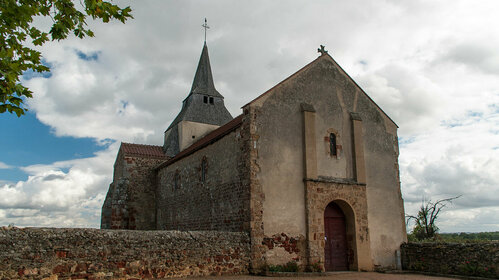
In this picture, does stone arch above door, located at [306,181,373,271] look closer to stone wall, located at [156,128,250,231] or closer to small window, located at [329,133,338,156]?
small window, located at [329,133,338,156]

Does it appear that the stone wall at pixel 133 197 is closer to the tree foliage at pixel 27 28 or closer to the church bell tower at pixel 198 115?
the church bell tower at pixel 198 115

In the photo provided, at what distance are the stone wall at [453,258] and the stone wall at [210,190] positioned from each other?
24.3ft

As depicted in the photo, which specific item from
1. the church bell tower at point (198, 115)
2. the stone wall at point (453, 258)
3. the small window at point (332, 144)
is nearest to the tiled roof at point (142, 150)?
the church bell tower at point (198, 115)

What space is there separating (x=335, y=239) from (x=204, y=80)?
1945 centimetres

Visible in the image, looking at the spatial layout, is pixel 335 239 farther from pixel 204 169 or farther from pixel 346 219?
pixel 204 169

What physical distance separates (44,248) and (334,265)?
10.1 m

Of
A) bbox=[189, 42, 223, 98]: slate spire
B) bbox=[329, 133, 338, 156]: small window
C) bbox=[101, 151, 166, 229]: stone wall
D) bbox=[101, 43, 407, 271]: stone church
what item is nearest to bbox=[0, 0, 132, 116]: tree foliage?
bbox=[101, 43, 407, 271]: stone church

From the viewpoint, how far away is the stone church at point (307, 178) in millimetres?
13500

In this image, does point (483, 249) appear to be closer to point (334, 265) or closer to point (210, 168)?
point (334, 265)

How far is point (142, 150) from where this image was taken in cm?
2509

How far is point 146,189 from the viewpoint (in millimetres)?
23422

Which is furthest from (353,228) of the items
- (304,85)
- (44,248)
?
(44,248)

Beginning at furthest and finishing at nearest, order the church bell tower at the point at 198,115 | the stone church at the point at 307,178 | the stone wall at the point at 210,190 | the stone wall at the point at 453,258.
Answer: the church bell tower at the point at 198,115 → the stone wall at the point at 210,190 → the stone church at the point at 307,178 → the stone wall at the point at 453,258

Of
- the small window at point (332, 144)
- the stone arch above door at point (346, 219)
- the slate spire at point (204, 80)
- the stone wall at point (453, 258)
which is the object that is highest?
the slate spire at point (204, 80)
